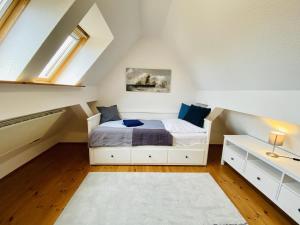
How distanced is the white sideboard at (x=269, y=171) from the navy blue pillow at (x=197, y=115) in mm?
511

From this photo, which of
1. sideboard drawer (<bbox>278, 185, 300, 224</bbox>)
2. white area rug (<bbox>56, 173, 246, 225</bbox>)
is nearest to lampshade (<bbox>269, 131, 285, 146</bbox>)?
sideboard drawer (<bbox>278, 185, 300, 224</bbox>)

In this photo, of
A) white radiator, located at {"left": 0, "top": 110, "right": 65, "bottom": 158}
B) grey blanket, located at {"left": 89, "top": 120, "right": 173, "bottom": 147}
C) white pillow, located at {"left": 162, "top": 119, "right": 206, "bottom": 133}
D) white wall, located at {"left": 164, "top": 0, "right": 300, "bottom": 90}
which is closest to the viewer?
white wall, located at {"left": 164, "top": 0, "right": 300, "bottom": 90}

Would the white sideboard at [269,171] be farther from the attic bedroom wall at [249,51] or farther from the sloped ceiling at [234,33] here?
the sloped ceiling at [234,33]

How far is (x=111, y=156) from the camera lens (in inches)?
99.7

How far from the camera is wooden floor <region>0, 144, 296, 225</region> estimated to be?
62.0 inches

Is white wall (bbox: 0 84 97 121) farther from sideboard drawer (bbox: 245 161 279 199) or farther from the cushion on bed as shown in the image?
sideboard drawer (bbox: 245 161 279 199)

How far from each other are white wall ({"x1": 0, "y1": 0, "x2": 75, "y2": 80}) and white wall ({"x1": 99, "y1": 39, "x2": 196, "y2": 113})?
2.23 m

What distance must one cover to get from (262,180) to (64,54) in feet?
10.1

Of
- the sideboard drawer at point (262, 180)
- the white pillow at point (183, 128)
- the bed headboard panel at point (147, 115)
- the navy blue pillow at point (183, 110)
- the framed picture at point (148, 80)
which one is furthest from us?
the bed headboard panel at point (147, 115)

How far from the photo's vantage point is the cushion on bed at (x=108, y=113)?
10.2 feet

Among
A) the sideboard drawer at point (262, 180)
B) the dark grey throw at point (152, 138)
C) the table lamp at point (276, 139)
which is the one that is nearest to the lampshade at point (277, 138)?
the table lamp at point (276, 139)

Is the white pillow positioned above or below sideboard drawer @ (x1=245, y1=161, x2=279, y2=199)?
above

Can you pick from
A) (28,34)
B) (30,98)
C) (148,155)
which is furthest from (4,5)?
(148,155)

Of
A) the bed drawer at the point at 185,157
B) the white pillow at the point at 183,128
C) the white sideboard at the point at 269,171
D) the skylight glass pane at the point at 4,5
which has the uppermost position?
the skylight glass pane at the point at 4,5
